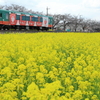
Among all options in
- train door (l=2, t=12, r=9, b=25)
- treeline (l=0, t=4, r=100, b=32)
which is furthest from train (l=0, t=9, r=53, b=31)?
treeline (l=0, t=4, r=100, b=32)

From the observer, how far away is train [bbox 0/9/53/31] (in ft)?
81.9

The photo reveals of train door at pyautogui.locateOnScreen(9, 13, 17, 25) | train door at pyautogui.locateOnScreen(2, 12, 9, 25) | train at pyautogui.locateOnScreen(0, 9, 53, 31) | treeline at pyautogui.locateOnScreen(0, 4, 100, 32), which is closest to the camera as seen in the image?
train door at pyautogui.locateOnScreen(2, 12, 9, 25)

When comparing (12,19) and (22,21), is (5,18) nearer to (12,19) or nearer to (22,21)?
(12,19)

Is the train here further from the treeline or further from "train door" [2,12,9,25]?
the treeline

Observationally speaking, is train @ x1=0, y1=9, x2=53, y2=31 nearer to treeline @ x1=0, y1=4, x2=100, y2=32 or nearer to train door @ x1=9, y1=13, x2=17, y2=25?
train door @ x1=9, y1=13, x2=17, y2=25

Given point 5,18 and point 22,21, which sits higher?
point 5,18

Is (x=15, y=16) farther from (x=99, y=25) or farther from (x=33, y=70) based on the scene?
(x=99, y=25)

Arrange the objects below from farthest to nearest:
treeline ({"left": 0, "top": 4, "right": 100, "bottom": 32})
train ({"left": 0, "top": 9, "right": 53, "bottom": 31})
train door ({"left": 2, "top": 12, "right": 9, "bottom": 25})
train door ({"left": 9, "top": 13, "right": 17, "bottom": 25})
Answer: treeline ({"left": 0, "top": 4, "right": 100, "bottom": 32}), train door ({"left": 9, "top": 13, "right": 17, "bottom": 25}), train ({"left": 0, "top": 9, "right": 53, "bottom": 31}), train door ({"left": 2, "top": 12, "right": 9, "bottom": 25})

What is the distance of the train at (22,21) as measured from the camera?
982 inches

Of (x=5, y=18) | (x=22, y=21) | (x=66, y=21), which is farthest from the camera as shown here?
(x=66, y=21)

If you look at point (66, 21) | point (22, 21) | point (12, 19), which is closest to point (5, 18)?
point (12, 19)

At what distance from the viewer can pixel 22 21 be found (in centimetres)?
2733

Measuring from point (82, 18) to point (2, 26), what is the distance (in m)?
42.1

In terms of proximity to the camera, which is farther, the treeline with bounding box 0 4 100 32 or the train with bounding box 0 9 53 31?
the treeline with bounding box 0 4 100 32
